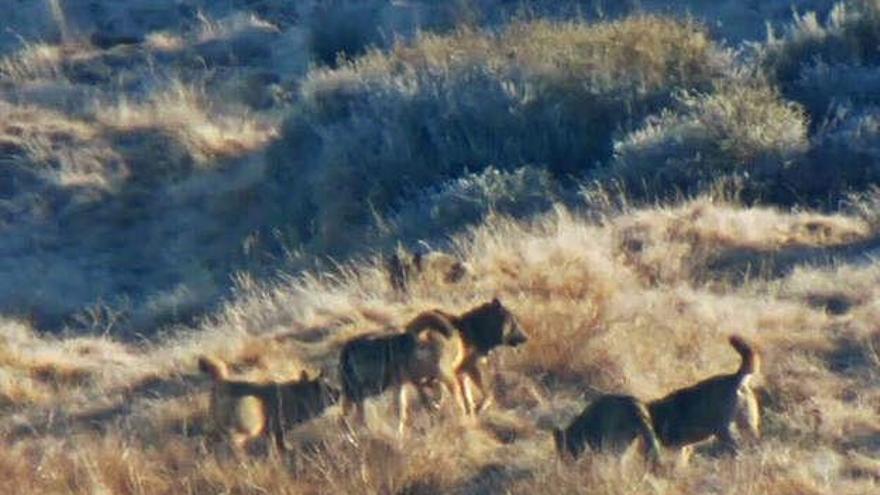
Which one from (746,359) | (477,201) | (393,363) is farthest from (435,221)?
(746,359)

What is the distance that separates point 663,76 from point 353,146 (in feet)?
10.3

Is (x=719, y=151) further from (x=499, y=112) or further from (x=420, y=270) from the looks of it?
(x=420, y=270)

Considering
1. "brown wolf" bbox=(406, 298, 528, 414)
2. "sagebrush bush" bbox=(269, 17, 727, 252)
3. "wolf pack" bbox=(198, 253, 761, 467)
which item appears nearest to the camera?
"wolf pack" bbox=(198, 253, 761, 467)

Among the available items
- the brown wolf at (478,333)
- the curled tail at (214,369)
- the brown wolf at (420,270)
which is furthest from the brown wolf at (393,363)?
the brown wolf at (420,270)

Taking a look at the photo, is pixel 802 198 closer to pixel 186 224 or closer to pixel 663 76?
pixel 663 76

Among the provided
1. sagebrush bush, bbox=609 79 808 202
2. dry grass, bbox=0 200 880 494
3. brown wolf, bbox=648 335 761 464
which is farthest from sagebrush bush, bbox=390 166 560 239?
brown wolf, bbox=648 335 761 464

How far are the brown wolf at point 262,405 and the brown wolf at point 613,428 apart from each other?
1.37 m

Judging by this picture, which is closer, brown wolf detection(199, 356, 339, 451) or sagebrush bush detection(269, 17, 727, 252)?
brown wolf detection(199, 356, 339, 451)

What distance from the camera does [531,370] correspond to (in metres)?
9.94

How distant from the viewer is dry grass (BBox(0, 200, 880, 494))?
28.0 ft

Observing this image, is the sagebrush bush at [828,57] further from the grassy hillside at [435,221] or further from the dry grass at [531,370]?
the dry grass at [531,370]

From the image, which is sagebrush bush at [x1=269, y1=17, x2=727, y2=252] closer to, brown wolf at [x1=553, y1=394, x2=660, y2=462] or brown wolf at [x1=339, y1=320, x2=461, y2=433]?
brown wolf at [x1=339, y1=320, x2=461, y2=433]

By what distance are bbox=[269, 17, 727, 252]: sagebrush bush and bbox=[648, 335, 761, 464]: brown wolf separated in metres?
9.54

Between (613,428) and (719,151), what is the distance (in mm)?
8624
